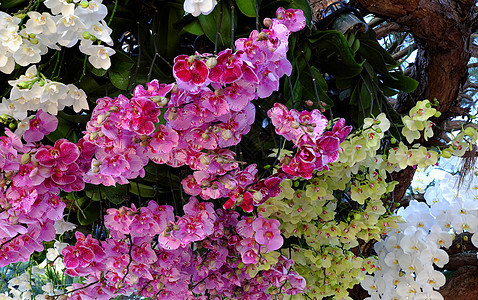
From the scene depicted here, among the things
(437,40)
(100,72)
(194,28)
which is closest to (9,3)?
(100,72)

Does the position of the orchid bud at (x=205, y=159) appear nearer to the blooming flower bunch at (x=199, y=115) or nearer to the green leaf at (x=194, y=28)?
the blooming flower bunch at (x=199, y=115)

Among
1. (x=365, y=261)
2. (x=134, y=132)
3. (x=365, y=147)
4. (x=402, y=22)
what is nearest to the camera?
(x=134, y=132)

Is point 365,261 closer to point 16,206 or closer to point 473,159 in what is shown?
point 473,159

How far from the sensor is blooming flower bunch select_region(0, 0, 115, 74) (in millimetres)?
481

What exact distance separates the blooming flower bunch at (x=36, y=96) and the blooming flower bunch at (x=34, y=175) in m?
0.03

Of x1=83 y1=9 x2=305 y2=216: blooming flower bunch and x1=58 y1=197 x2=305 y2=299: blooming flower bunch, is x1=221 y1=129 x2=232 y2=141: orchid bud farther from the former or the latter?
x1=58 y1=197 x2=305 y2=299: blooming flower bunch

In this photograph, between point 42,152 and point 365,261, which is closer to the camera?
point 42,152

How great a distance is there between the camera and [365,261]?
955 mm

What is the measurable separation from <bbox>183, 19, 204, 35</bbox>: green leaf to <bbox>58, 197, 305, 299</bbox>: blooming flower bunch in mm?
239

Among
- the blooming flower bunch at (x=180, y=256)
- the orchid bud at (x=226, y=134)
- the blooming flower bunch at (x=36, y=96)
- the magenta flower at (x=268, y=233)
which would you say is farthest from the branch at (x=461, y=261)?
the blooming flower bunch at (x=36, y=96)

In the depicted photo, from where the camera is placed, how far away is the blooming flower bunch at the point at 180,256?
643mm

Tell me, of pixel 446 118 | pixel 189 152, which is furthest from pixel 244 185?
pixel 446 118

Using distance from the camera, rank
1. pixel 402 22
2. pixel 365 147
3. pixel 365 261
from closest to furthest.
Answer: pixel 365 147 → pixel 402 22 → pixel 365 261

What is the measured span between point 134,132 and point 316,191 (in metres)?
0.36
